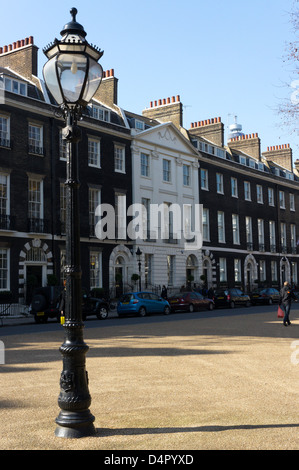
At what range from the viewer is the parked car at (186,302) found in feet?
106

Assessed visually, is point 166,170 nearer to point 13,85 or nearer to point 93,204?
point 93,204

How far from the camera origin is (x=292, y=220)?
2343 inches

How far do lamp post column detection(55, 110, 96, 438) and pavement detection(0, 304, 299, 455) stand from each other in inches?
7.1

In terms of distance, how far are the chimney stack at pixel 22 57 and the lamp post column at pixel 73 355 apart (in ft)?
98.6

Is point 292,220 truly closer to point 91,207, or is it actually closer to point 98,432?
point 91,207

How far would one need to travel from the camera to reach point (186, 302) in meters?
32.5

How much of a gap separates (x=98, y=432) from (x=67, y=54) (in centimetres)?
418

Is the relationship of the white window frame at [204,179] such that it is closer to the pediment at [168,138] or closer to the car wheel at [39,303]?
the pediment at [168,138]

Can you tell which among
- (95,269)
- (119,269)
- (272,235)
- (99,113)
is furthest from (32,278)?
(272,235)

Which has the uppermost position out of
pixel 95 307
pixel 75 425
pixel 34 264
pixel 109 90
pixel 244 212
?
pixel 109 90

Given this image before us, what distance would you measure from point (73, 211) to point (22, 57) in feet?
103

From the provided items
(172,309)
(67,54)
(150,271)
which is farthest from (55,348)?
(150,271)

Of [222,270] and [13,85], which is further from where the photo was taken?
[222,270]

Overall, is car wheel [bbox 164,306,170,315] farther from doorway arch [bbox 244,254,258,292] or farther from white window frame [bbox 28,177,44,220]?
doorway arch [bbox 244,254,258,292]
